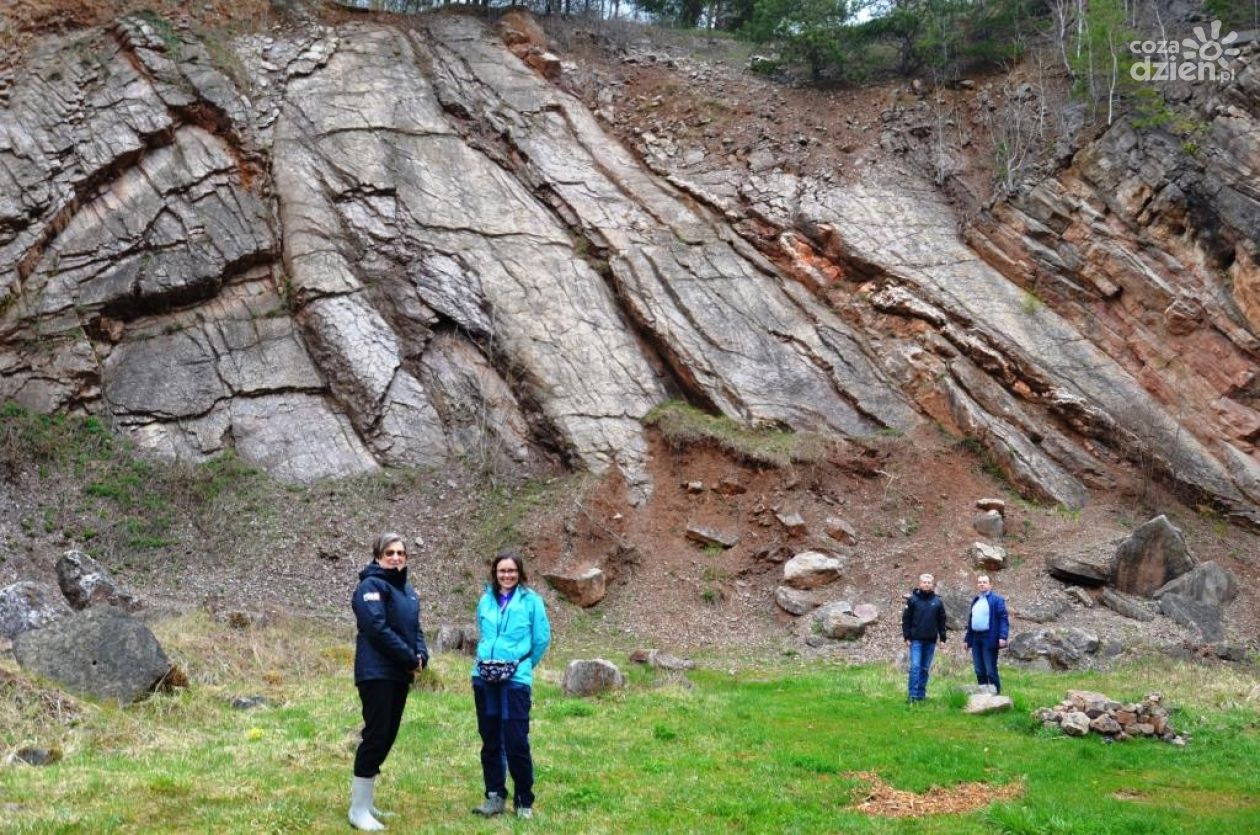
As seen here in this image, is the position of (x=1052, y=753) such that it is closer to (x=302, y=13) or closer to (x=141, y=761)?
(x=141, y=761)

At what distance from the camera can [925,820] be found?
21.9 ft

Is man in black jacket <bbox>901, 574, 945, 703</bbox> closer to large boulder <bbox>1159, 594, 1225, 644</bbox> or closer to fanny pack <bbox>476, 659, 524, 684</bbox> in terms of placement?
fanny pack <bbox>476, 659, 524, 684</bbox>

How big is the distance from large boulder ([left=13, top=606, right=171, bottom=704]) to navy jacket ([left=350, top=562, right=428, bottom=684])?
4331 millimetres

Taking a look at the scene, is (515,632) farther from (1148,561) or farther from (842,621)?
(1148,561)

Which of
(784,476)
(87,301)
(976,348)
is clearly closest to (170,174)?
(87,301)

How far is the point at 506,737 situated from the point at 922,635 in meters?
7.02

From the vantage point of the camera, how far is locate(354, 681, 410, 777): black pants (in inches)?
234

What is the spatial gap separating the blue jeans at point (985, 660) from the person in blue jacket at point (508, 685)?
24.5 feet

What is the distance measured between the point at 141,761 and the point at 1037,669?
1246 cm

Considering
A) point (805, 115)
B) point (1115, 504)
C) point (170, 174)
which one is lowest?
point (1115, 504)

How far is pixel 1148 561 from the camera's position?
1841cm

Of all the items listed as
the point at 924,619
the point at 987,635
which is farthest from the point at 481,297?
the point at 987,635

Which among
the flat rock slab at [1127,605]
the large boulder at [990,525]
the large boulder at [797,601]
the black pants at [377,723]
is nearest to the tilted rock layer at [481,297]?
the large boulder at [990,525]

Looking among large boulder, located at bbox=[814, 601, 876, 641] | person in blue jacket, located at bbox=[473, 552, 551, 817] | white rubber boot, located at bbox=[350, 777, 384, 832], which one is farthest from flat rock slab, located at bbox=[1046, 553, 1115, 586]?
white rubber boot, located at bbox=[350, 777, 384, 832]
